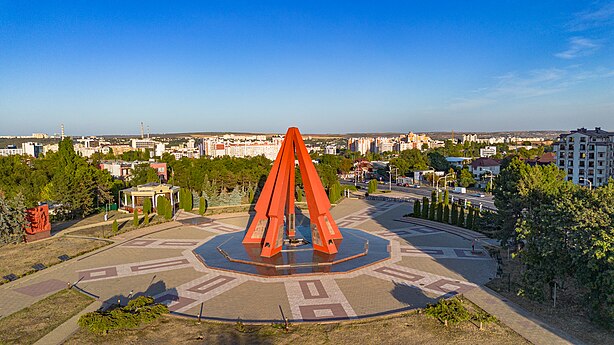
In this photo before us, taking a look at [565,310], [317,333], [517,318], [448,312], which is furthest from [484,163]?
[317,333]

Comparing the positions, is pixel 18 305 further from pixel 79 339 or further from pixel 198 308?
pixel 198 308

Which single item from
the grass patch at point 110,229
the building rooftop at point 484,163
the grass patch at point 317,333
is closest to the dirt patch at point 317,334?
the grass patch at point 317,333

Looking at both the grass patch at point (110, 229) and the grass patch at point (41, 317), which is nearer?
the grass patch at point (41, 317)

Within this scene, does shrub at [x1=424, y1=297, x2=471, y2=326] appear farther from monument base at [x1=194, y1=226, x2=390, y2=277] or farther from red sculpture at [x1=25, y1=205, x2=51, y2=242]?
red sculpture at [x1=25, y1=205, x2=51, y2=242]

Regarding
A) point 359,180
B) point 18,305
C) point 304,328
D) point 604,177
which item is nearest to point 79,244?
point 18,305

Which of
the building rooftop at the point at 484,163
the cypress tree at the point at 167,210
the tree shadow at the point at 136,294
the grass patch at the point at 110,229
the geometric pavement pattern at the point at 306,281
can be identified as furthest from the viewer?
the building rooftop at the point at 484,163

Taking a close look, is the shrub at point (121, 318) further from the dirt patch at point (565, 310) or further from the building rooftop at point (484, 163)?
the building rooftop at point (484, 163)

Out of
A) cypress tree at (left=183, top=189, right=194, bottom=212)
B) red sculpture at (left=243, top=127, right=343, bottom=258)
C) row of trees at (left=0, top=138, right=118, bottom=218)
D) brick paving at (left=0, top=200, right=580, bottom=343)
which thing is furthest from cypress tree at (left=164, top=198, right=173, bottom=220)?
red sculpture at (left=243, top=127, right=343, bottom=258)
